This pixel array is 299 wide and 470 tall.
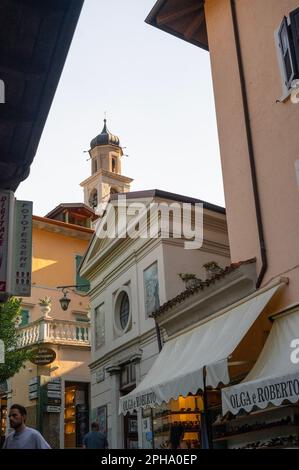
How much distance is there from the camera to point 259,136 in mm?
11031

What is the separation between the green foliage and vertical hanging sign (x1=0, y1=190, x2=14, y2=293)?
12587 millimetres

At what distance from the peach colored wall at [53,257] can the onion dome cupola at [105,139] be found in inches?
1479

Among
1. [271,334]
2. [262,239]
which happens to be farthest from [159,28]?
[271,334]

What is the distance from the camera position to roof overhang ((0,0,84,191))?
512 centimetres

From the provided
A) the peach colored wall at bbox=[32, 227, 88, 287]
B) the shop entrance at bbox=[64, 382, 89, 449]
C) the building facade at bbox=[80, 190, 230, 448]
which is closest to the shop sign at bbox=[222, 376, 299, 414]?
the building facade at bbox=[80, 190, 230, 448]

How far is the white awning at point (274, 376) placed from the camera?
7.56 m

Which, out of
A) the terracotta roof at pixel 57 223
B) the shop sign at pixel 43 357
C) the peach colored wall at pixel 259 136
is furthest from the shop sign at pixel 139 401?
the terracotta roof at pixel 57 223

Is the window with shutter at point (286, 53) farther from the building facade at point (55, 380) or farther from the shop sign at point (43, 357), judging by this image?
the shop sign at point (43, 357)

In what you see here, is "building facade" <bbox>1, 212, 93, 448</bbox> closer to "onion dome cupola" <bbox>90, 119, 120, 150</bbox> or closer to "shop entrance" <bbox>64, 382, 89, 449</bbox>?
"shop entrance" <bbox>64, 382, 89, 449</bbox>

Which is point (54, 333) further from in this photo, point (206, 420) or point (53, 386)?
point (206, 420)

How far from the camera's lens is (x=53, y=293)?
98.7ft

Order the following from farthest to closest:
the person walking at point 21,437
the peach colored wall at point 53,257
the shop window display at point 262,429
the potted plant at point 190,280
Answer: the peach colored wall at point 53,257 < the potted plant at point 190,280 < the shop window display at point 262,429 < the person walking at point 21,437
